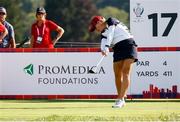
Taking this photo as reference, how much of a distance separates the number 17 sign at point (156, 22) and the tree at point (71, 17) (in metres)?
82.8

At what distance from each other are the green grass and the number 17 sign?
5.38 ft

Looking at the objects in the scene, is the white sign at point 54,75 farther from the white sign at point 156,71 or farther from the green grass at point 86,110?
the green grass at point 86,110

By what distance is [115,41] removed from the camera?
58.6 ft

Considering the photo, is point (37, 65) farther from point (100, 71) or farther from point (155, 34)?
point (155, 34)

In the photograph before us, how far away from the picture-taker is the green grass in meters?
15.1

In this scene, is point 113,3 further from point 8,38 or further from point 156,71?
point 156,71

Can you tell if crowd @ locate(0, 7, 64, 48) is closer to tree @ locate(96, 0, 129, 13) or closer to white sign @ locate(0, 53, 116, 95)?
white sign @ locate(0, 53, 116, 95)

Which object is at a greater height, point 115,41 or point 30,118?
point 115,41

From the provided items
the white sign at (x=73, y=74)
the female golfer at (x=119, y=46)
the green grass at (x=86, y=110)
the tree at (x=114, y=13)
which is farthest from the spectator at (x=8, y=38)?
the tree at (x=114, y=13)

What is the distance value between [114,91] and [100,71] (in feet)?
1.77

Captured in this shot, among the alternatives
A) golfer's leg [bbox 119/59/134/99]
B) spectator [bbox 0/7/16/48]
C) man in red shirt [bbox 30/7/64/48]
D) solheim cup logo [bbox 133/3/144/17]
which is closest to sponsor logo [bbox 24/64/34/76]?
man in red shirt [bbox 30/7/64/48]

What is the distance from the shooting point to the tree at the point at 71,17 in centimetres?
10719

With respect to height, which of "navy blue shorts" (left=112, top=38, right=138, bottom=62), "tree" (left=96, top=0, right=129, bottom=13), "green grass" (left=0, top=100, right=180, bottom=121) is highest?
"tree" (left=96, top=0, right=129, bottom=13)

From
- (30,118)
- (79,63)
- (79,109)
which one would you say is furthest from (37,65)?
(30,118)
